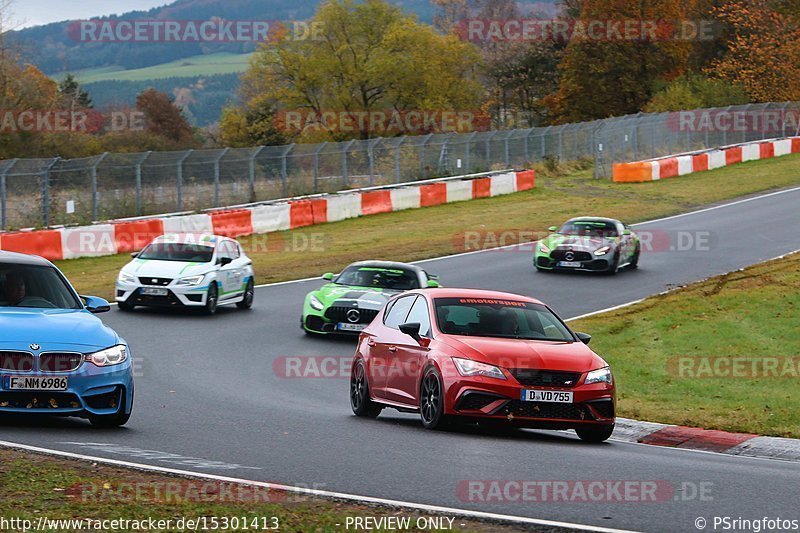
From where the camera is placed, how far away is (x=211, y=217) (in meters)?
35.9

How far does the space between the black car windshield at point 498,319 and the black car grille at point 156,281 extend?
1077 centimetres

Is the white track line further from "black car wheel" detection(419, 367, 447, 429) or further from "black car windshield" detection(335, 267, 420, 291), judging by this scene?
"black car windshield" detection(335, 267, 420, 291)

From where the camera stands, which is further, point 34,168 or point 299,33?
point 299,33

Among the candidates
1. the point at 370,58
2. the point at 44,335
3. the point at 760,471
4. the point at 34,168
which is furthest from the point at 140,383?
the point at 370,58

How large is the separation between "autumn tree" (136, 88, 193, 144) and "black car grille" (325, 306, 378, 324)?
83155 mm

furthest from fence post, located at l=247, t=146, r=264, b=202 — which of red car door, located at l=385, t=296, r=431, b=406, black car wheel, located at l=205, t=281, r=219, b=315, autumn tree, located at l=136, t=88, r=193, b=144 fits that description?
autumn tree, located at l=136, t=88, r=193, b=144

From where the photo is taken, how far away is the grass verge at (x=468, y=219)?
31891 mm

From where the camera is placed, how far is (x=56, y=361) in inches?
427

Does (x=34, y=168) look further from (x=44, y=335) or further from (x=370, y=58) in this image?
(x=370, y=58)

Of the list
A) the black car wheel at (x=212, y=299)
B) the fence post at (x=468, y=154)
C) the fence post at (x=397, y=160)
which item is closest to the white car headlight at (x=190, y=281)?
the black car wheel at (x=212, y=299)

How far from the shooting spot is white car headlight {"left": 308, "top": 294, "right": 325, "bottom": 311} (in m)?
21.3

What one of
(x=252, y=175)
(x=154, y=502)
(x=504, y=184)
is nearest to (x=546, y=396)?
(x=154, y=502)

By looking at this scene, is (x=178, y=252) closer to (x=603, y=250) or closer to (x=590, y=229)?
(x=603, y=250)

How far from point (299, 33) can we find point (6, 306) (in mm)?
78986
